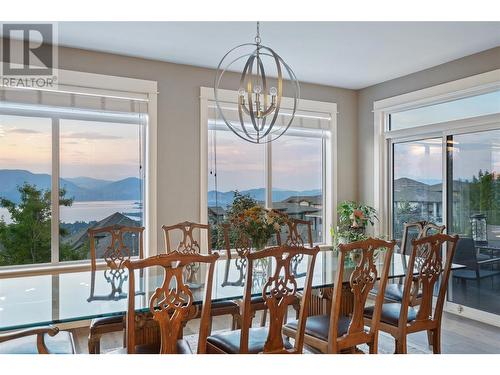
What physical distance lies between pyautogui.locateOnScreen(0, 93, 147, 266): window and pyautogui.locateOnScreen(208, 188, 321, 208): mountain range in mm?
799

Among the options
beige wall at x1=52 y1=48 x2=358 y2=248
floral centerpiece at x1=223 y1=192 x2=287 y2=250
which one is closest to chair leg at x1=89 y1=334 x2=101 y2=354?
floral centerpiece at x1=223 y1=192 x2=287 y2=250

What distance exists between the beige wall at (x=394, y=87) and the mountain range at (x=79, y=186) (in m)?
2.98

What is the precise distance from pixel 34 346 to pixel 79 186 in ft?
7.23

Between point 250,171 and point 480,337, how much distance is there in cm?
288

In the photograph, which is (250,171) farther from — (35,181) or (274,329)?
(274,329)

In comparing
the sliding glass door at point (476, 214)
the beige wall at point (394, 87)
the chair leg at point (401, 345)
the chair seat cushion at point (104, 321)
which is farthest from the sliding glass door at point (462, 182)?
the chair seat cushion at point (104, 321)

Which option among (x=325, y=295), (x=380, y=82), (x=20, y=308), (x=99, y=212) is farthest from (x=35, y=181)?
(x=380, y=82)

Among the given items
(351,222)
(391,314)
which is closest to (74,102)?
(391,314)

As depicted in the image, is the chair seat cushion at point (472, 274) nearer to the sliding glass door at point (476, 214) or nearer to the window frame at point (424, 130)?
the sliding glass door at point (476, 214)

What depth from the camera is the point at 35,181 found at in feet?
12.9

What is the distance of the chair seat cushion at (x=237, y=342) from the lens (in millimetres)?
2172

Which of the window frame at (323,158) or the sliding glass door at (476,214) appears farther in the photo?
the window frame at (323,158)

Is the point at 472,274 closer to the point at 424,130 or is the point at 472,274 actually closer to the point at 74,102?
the point at 424,130

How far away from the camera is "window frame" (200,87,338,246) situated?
458 centimetres
